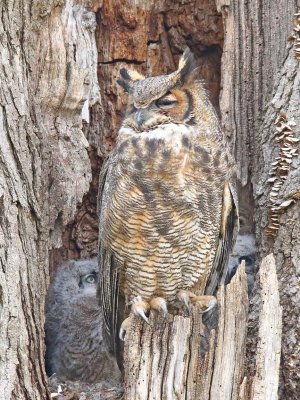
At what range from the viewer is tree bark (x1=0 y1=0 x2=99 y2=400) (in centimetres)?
272

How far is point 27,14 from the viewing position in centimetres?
311

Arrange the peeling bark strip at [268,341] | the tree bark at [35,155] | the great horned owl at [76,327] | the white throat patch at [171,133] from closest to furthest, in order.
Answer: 1. the peeling bark strip at [268,341]
2. the tree bark at [35,155]
3. the white throat patch at [171,133]
4. the great horned owl at [76,327]

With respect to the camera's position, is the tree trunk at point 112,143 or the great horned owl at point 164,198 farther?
the great horned owl at point 164,198

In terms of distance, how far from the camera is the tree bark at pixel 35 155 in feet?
8.94

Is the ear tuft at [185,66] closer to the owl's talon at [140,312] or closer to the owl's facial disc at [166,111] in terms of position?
the owl's facial disc at [166,111]

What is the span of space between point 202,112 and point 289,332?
870 millimetres

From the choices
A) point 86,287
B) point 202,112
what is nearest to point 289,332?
point 202,112

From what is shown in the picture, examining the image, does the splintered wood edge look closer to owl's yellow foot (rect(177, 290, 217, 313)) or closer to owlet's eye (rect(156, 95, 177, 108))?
owl's yellow foot (rect(177, 290, 217, 313))

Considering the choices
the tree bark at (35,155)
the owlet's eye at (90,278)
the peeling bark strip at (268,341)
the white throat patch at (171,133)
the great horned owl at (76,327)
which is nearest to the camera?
the peeling bark strip at (268,341)

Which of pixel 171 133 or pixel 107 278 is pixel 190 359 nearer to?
pixel 107 278

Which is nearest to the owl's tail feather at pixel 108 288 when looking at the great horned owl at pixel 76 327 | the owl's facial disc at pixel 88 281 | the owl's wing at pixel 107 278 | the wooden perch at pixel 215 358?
the owl's wing at pixel 107 278

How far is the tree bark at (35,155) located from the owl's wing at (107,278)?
183mm

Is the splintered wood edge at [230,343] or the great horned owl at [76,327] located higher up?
the splintered wood edge at [230,343]

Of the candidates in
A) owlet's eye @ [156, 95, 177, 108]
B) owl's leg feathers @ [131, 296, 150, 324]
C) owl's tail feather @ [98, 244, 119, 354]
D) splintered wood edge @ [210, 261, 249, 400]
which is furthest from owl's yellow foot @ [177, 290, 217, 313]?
owlet's eye @ [156, 95, 177, 108]
